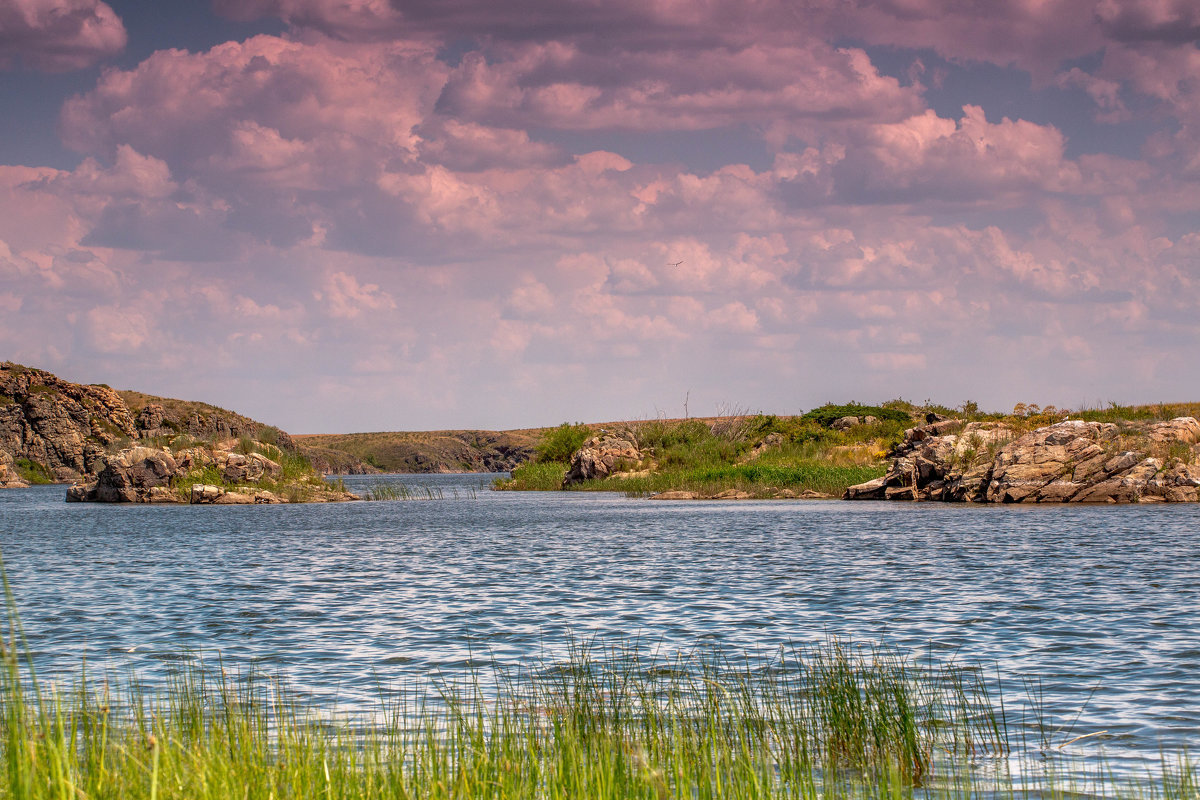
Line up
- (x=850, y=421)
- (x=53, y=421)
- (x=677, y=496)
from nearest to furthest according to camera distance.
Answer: (x=677, y=496), (x=850, y=421), (x=53, y=421)

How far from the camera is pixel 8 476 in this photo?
118m

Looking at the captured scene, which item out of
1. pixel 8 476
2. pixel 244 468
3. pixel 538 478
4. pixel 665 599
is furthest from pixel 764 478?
pixel 8 476

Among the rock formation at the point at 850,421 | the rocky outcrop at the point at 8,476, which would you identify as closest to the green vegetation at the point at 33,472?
the rocky outcrop at the point at 8,476

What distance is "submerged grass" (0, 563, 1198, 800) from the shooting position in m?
6.90

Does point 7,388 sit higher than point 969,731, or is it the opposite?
point 7,388

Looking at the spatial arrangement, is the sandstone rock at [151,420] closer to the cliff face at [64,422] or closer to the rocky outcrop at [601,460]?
the cliff face at [64,422]

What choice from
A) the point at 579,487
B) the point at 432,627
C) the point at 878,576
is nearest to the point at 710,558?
the point at 878,576

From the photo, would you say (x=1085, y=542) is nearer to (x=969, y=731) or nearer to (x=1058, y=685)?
(x=1058, y=685)

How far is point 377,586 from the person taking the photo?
2384cm

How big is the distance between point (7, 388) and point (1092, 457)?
13407 cm

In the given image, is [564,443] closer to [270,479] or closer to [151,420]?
[270,479]

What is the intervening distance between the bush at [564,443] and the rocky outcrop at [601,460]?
9.96 metres

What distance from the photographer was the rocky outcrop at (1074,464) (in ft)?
151

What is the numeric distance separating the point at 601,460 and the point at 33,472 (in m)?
82.9
